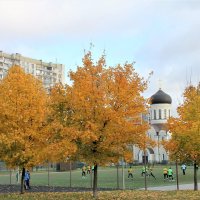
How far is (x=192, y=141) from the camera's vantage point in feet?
84.1

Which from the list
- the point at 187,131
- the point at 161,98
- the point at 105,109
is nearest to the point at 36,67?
the point at 161,98

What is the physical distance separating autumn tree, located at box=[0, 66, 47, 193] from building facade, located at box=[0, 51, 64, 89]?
11027 cm

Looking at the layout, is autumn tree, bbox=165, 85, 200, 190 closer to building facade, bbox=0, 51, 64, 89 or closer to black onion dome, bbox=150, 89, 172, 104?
black onion dome, bbox=150, 89, 172, 104

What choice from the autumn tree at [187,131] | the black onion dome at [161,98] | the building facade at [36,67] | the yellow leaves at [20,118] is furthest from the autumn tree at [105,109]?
the building facade at [36,67]

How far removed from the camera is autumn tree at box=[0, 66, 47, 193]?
23391 mm

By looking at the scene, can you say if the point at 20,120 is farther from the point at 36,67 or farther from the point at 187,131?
the point at 36,67

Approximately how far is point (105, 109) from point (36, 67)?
433ft

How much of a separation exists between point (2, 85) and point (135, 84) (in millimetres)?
8068

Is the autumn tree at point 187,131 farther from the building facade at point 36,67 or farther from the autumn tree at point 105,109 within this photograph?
the building facade at point 36,67

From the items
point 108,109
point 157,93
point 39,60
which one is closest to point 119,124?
point 108,109

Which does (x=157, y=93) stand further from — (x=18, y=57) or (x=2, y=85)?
(x=2, y=85)

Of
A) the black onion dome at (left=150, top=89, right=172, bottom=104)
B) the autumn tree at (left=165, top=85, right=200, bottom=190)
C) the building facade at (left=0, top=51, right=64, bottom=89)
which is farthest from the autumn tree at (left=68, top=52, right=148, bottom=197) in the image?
the building facade at (left=0, top=51, right=64, bottom=89)

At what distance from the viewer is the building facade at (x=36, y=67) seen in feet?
450

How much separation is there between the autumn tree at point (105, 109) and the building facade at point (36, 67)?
4501 inches
